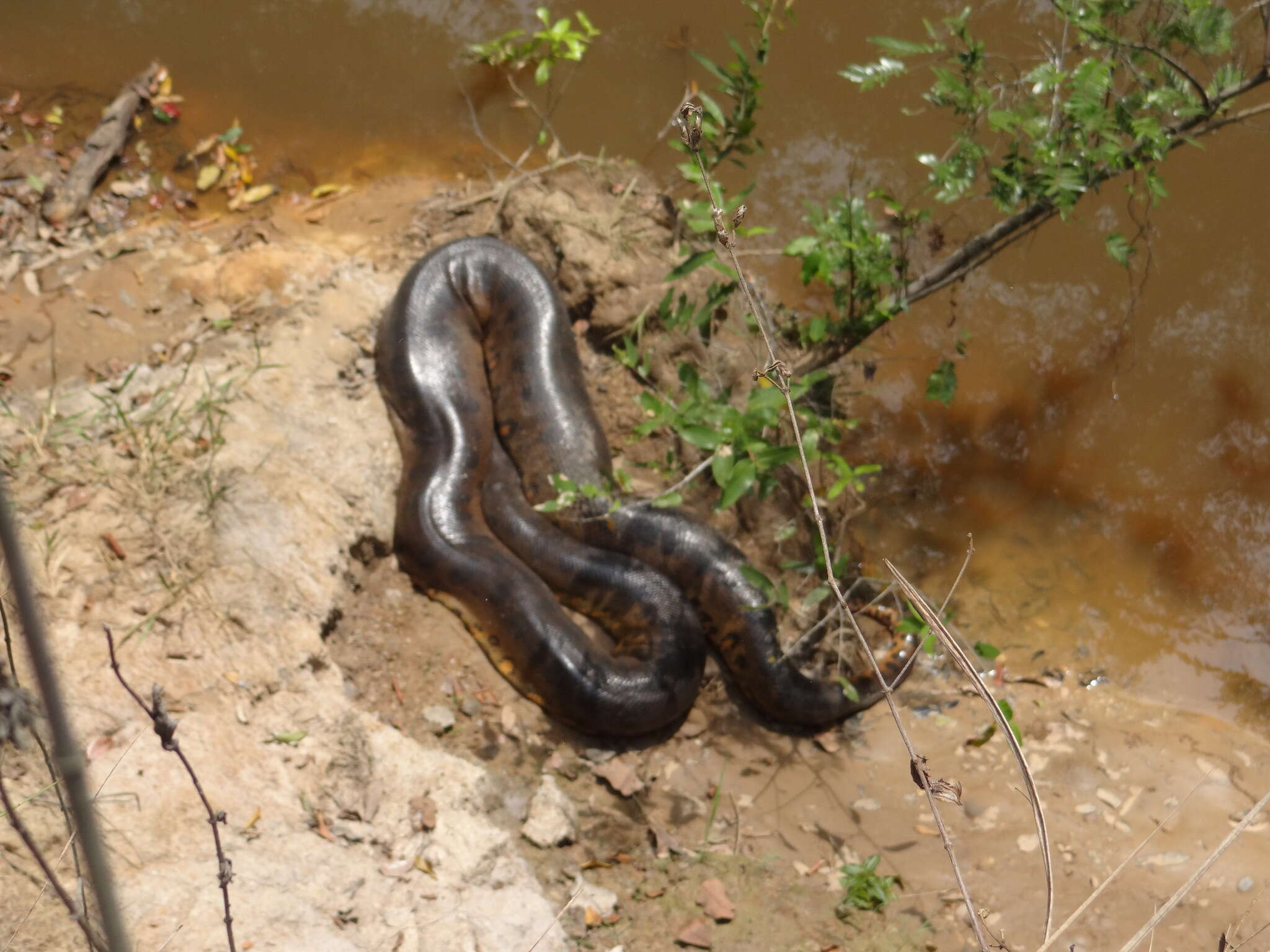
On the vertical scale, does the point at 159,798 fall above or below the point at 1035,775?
above

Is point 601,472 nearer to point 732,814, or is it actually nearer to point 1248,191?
point 732,814

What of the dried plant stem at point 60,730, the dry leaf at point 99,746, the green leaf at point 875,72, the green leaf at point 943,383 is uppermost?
the green leaf at point 875,72

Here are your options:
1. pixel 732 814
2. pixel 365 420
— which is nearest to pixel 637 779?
pixel 732 814

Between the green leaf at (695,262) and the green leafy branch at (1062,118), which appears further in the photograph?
the green leaf at (695,262)

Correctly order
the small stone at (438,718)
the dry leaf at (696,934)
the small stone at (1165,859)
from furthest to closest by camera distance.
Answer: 1. the small stone at (438,718)
2. the small stone at (1165,859)
3. the dry leaf at (696,934)

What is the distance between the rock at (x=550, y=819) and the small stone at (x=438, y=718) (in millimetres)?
557

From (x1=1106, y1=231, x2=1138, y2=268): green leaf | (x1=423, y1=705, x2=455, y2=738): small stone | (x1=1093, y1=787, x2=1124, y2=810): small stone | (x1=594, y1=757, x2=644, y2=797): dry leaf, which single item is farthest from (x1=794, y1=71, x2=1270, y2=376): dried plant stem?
(x1=423, y1=705, x2=455, y2=738): small stone

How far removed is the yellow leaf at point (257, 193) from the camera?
6461 mm

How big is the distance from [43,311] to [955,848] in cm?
579

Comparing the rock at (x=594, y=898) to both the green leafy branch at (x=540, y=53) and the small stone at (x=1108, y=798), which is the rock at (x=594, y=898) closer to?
the small stone at (x=1108, y=798)

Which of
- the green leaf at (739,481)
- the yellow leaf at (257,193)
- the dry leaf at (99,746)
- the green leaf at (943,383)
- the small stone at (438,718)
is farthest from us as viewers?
the yellow leaf at (257,193)

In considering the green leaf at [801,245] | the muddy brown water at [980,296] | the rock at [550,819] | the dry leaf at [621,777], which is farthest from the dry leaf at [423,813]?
the muddy brown water at [980,296]

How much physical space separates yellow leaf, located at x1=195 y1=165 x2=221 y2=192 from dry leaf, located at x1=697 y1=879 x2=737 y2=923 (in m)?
5.72

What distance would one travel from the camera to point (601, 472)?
5277 mm
